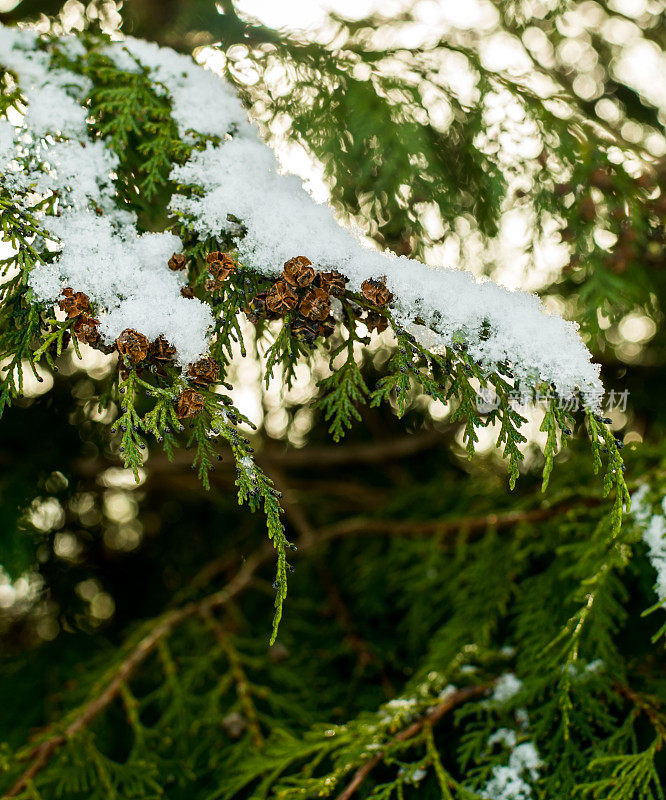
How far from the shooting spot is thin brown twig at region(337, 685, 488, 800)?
4.22 feet

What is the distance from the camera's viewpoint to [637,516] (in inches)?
54.2

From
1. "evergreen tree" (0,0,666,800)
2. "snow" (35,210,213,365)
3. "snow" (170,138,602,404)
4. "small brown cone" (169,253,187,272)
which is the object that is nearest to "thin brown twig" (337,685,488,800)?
"evergreen tree" (0,0,666,800)

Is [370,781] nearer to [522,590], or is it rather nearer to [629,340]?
[522,590]

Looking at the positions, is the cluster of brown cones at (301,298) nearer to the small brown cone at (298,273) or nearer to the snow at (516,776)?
the small brown cone at (298,273)

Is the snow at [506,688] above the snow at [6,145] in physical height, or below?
below

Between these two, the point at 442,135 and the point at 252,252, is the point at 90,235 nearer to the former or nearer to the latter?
the point at 252,252

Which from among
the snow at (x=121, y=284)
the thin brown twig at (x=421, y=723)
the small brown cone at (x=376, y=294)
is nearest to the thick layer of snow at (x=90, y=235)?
the snow at (x=121, y=284)

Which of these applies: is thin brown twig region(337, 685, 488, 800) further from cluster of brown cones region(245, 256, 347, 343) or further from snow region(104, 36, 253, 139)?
snow region(104, 36, 253, 139)

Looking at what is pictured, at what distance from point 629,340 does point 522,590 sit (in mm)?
1032

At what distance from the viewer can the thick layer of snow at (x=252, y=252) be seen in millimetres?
1048

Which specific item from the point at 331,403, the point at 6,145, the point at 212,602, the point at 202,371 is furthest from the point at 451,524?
the point at 6,145

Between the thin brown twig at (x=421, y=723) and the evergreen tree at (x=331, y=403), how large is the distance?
0.01 meters

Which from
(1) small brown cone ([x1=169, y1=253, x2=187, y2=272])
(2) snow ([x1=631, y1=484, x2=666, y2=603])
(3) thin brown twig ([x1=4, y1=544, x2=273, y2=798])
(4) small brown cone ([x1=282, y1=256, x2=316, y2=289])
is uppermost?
(4) small brown cone ([x1=282, y1=256, x2=316, y2=289])

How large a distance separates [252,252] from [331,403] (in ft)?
1.00
